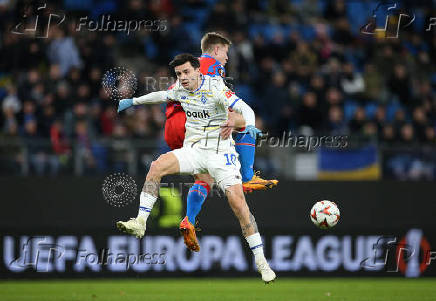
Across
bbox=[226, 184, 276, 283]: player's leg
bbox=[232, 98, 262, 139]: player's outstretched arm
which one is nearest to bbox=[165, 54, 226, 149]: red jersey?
bbox=[232, 98, 262, 139]: player's outstretched arm

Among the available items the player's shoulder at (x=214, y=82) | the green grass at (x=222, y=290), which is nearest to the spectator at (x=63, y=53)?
the green grass at (x=222, y=290)

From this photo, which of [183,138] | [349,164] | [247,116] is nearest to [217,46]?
[183,138]

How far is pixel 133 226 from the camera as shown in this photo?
9602 mm

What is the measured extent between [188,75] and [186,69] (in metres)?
0.08

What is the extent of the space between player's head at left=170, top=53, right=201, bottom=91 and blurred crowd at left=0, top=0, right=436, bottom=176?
167 inches

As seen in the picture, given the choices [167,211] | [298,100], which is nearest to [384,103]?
[298,100]

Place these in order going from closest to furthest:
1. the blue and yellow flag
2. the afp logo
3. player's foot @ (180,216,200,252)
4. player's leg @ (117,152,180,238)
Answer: player's leg @ (117,152,180,238)
player's foot @ (180,216,200,252)
the blue and yellow flag
the afp logo

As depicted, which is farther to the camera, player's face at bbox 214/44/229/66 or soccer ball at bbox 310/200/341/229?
soccer ball at bbox 310/200/341/229

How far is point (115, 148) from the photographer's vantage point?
13992 millimetres

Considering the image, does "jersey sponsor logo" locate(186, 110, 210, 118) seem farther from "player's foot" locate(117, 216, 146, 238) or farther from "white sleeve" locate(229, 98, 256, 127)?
"player's foot" locate(117, 216, 146, 238)

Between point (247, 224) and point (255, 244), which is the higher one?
point (247, 224)

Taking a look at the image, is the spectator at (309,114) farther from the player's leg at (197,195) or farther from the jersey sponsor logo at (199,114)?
the jersey sponsor logo at (199,114)

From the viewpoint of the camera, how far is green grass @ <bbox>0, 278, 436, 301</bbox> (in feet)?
36.9

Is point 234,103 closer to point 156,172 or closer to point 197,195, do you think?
point 156,172
